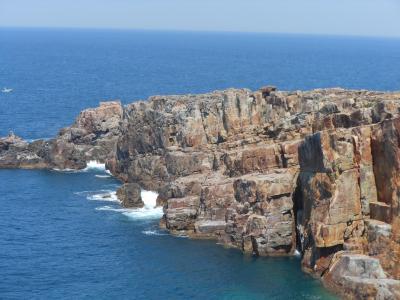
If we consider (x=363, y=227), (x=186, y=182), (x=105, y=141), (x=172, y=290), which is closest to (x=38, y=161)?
(x=105, y=141)

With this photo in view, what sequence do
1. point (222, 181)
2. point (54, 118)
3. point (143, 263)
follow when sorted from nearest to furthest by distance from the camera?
1. point (143, 263)
2. point (222, 181)
3. point (54, 118)

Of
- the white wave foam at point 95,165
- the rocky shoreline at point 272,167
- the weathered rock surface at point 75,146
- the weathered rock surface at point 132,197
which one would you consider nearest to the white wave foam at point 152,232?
the rocky shoreline at point 272,167

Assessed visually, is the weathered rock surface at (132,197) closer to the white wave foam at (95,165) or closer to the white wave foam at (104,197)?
the white wave foam at (104,197)

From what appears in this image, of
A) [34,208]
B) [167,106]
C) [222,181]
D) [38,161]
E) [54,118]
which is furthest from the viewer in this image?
[54,118]

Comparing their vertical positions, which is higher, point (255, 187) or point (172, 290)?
point (255, 187)

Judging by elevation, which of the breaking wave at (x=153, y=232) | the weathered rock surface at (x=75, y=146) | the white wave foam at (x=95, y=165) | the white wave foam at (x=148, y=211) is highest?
the weathered rock surface at (x=75, y=146)

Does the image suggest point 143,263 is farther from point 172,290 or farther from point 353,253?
point 353,253

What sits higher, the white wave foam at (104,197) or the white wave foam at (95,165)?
the white wave foam at (95,165)

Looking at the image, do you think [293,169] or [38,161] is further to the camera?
[38,161]
